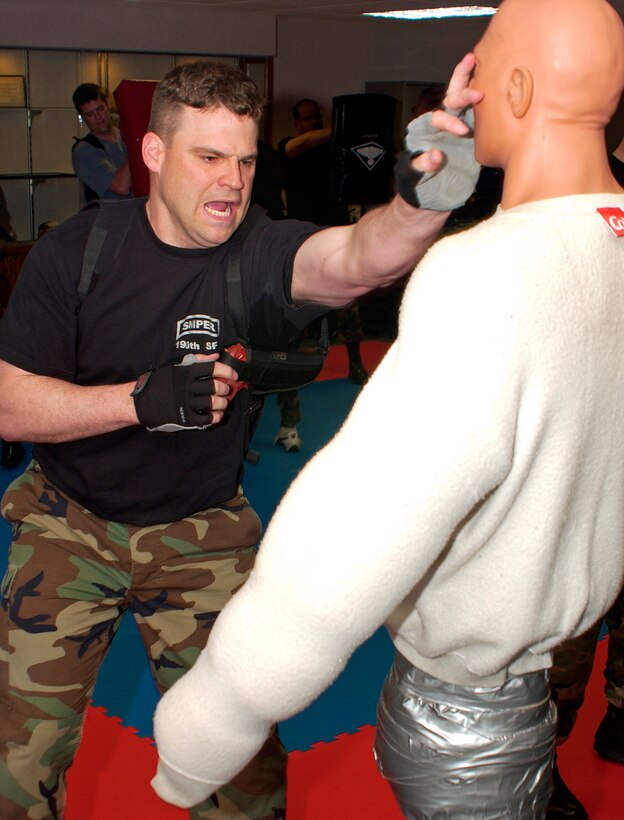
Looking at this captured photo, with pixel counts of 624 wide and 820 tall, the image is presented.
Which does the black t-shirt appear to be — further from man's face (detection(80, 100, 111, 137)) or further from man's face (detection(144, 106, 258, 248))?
man's face (detection(80, 100, 111, 137))

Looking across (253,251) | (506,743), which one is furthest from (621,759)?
(253,251)

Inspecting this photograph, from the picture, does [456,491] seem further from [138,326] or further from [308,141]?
[308,141]

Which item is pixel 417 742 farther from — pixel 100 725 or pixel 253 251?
pixel 100 725

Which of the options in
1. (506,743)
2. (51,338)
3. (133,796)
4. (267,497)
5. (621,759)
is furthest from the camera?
(267,497)

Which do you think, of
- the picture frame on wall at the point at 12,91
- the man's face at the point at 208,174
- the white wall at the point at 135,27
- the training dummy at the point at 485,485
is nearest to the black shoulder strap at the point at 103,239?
the man's face at the point at 208,174

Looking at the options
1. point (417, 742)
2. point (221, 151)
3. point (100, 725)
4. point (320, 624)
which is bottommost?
point (100, 725)

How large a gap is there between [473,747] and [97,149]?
5373mm

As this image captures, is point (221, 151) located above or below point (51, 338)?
above

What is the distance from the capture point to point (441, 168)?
155cm

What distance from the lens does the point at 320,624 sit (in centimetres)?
116

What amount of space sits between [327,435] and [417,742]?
4.63 meters

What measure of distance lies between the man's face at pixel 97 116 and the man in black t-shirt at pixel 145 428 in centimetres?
424

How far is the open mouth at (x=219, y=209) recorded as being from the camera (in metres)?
2.22

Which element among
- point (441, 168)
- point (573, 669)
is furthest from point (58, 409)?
point (573, 669)
